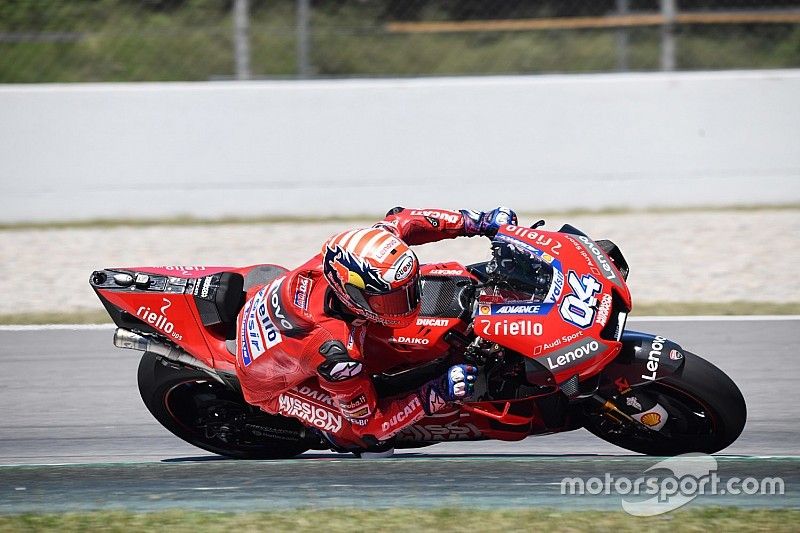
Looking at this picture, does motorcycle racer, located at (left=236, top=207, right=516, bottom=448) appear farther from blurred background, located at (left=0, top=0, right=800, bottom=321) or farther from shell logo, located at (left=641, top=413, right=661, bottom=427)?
blurred background, located at (left=0, top=0, right=800, bottom=321)

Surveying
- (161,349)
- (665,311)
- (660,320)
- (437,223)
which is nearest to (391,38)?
(665,311)

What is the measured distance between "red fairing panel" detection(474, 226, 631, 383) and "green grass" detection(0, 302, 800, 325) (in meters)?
3.46

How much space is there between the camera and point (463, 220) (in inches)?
196

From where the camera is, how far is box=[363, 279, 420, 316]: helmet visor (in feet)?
13.9

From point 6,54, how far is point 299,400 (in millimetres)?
7060

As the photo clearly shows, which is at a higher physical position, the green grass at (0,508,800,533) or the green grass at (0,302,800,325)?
the green grass at (0,508,800,533)

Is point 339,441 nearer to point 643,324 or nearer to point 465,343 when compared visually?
point 465,343

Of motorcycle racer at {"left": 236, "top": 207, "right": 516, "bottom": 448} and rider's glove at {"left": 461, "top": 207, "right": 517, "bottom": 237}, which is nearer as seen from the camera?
motorcycle racer at {"left": 236, "top": 207, "right": 516, "bottom": 448}

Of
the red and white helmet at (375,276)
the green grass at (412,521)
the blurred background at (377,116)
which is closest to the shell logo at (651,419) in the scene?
the green grass at (412,521)

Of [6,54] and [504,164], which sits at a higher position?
[6,54]

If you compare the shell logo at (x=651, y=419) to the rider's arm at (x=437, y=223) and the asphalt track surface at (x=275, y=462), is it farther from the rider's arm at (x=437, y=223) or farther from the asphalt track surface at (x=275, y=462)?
the rider's arm at (x=437, y=223)

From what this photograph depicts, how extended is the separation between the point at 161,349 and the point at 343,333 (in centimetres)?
96

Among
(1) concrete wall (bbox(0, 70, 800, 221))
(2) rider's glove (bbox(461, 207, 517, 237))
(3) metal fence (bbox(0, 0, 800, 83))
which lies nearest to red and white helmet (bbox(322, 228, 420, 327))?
(2) rider's glove (bbox(461, 207, 517, 237))

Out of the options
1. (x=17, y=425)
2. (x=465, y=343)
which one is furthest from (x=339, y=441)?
(x=17, y=425)
